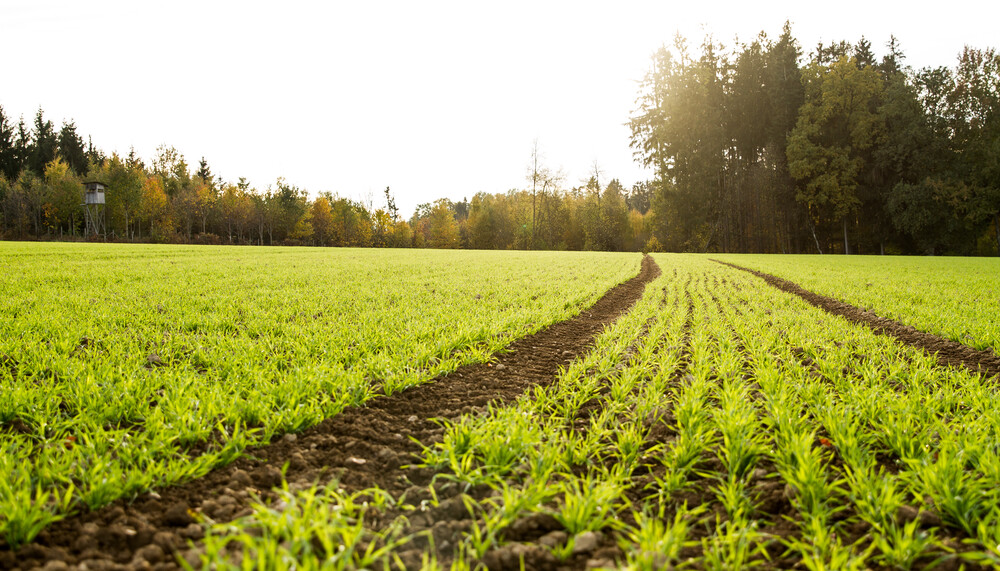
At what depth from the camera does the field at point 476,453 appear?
177 cm

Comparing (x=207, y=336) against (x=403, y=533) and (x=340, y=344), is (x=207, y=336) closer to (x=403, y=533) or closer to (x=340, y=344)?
(x=340, y=344)

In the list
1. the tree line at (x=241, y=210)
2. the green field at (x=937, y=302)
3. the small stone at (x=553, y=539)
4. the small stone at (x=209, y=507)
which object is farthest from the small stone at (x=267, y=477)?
the tree line at (x=241, y=210)

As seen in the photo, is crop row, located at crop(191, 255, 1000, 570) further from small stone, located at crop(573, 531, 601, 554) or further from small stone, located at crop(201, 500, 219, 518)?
small stone, located at crop(201, 500, 219, 518)

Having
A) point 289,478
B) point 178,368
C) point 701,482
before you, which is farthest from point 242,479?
point 701,482

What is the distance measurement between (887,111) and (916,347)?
45.9m

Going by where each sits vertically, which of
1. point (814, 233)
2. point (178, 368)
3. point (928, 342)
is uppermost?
point (814, 233)

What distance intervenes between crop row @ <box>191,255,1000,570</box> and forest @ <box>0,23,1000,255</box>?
45.1m

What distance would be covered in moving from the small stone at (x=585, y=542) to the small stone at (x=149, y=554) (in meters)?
1.60

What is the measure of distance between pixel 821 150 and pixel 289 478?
49489mm

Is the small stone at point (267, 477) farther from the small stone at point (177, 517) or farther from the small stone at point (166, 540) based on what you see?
the small stone at point (166, 540)

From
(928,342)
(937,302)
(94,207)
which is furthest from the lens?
(94,207)

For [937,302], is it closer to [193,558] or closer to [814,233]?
[193,558]

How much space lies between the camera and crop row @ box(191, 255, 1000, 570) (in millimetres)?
1749

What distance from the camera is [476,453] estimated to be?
2.60 m
